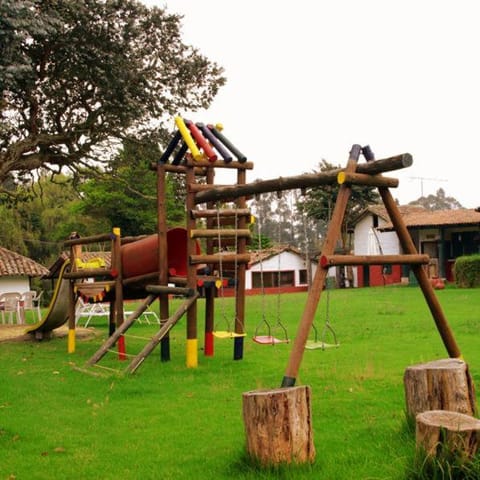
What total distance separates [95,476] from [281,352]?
724 cm

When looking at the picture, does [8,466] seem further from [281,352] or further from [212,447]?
[281,352]


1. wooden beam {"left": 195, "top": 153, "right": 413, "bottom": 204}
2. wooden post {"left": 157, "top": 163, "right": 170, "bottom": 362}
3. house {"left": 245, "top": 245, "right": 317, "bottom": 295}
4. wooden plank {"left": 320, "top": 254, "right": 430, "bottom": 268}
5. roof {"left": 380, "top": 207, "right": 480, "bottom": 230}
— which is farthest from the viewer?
house {"left": 245, "top": 245, "right": 317, "bottom": 295}

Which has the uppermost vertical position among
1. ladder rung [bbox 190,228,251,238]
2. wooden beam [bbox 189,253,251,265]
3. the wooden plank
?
ladder rung [bbox 190,228,251,238]

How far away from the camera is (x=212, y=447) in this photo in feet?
20.4

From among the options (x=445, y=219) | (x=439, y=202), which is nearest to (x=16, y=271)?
(x=445, y=219)

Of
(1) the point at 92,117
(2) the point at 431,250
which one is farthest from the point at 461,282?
(1) the point at 92,117

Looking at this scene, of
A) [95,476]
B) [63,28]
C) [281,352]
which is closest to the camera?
[95,476]

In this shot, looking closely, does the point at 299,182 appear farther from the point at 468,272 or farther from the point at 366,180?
the point at 468,272

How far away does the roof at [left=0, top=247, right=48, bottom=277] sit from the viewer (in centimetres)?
3225

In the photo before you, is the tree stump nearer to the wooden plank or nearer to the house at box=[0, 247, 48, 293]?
the wooden plank

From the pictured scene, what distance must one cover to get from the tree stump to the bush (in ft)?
92.6

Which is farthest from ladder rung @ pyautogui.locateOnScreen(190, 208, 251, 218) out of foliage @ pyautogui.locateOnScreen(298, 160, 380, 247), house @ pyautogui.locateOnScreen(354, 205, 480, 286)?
foliage @ pyautogui.locateOnScreen(298, 160, 380, 247)

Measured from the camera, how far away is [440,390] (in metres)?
5.93

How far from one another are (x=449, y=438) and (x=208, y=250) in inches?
323
